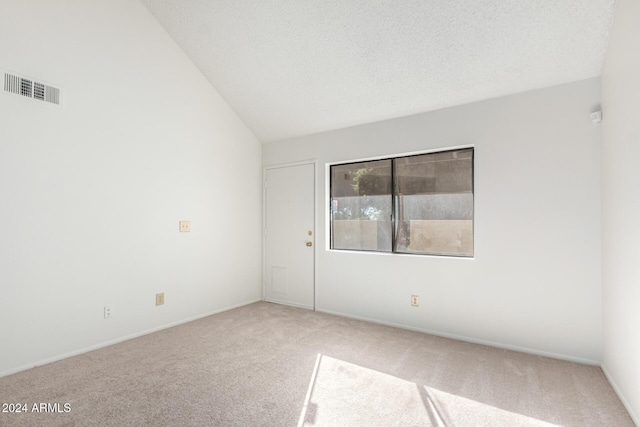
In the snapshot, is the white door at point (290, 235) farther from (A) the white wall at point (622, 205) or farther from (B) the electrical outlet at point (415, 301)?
(A) the white wall at point (622, 205)

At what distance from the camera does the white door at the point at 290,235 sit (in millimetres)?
4434

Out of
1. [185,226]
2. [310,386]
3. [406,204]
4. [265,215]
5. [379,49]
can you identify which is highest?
[379,49]

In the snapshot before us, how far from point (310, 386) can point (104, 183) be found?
264cm

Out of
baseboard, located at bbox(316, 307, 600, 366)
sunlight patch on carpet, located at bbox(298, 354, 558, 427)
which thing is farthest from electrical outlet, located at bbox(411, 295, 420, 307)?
sunlight patch on carpet, located at bbox(298, 354, 558, 427)

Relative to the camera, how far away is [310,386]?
2.36 m

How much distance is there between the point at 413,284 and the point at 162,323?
9.29ft

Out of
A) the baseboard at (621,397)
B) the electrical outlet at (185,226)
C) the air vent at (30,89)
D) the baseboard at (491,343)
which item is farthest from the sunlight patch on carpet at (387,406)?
the air vent at (30,89)

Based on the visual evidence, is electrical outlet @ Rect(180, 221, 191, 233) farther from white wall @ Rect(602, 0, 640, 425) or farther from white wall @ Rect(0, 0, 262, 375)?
white wall @ Rect(602, 0, 640, 425)

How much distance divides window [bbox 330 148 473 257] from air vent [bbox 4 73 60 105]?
2.96m

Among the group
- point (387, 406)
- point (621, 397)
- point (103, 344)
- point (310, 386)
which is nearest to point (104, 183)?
point (103, 344)

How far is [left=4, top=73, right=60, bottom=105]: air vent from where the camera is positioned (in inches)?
99.9

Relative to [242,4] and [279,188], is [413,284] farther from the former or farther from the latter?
[242,4]

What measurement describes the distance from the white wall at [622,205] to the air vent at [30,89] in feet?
14.0

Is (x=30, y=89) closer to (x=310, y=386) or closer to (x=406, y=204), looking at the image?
(x=310, y=386)
